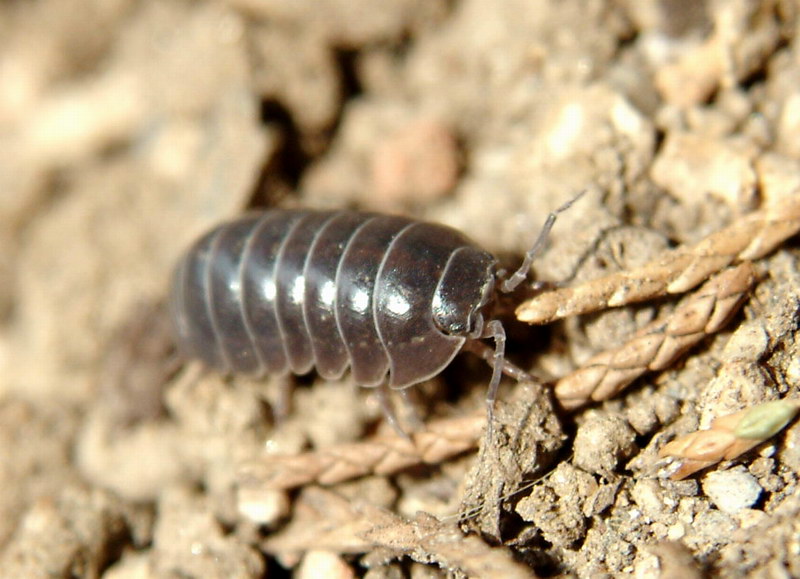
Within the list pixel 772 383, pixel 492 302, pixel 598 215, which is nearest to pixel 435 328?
pixel 492 302

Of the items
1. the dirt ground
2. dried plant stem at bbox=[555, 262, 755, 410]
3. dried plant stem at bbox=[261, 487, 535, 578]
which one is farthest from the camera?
dried plant stem at bbox=[555, 262, 755, 410]

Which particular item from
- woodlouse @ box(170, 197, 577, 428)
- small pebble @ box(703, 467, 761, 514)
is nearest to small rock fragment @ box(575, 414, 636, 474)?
small pebble @ box(703, 467, 761, 514)

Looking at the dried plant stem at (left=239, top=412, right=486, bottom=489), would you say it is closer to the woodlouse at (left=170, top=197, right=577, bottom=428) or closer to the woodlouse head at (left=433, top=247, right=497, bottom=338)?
the woodlouse at (left=170, top=197, right=577, bottom=428)

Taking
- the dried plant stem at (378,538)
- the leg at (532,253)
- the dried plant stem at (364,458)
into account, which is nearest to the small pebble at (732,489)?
the dried plant stem at (378,538)

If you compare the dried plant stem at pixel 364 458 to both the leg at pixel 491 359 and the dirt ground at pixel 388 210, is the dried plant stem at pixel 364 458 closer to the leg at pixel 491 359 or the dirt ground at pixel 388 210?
the dirt ground at pixel 388 210

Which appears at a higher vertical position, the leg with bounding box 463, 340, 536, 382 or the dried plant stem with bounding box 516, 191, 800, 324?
the dried plant stem with bounding box 516, 191, 800, 324

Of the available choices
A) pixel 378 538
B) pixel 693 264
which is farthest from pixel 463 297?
pixel 378 538

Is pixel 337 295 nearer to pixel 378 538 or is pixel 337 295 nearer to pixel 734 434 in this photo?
pixel 378 538
